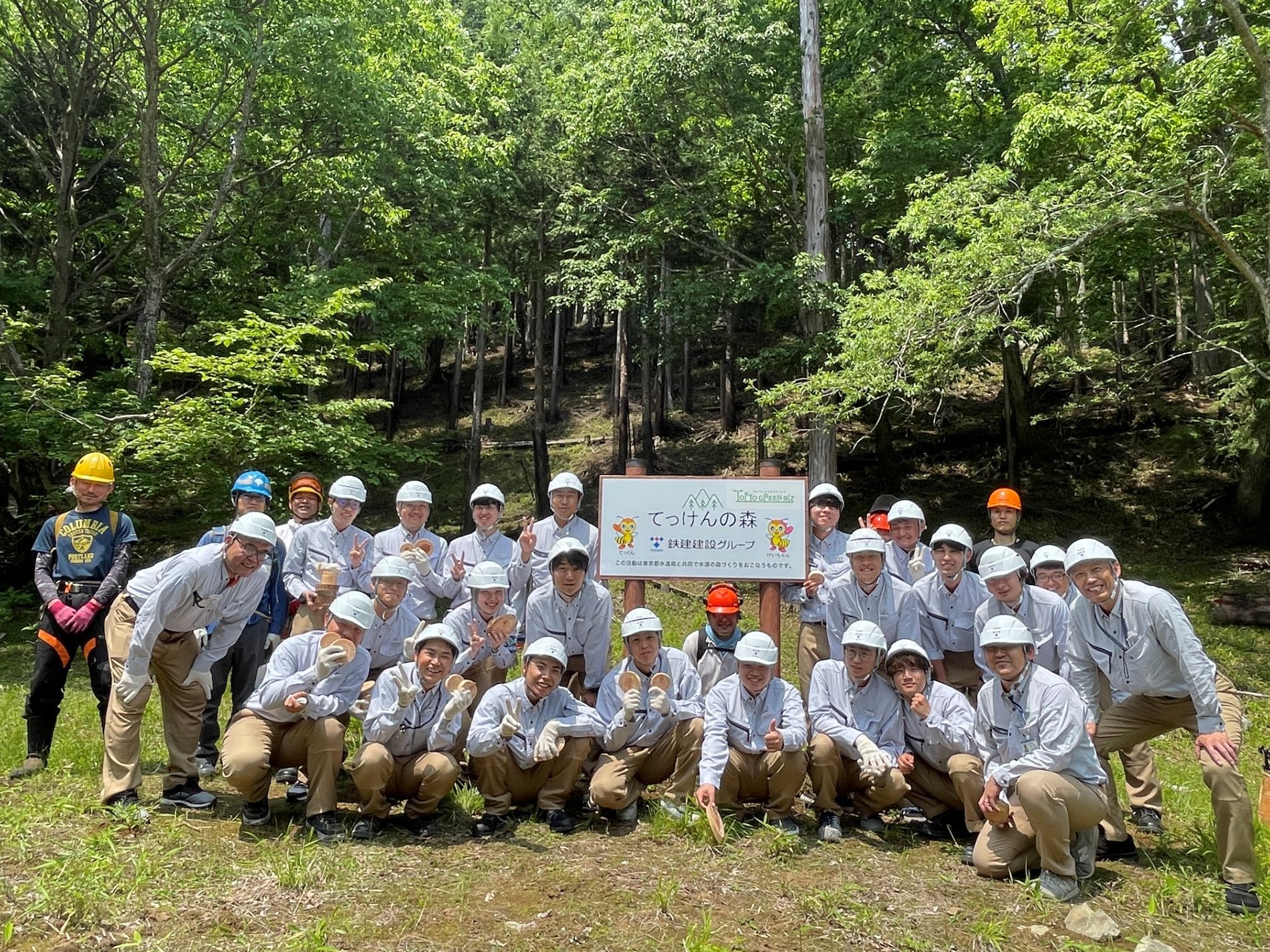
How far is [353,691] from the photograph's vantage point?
5.00 meters

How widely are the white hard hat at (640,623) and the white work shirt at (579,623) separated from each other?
507 mm

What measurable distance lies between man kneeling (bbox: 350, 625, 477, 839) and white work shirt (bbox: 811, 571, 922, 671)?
2.59 metres

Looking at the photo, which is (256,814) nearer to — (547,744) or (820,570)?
(547,744)

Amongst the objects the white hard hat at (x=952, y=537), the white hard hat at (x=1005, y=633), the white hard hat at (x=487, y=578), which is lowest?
the white hard hat at (x=1005, y=633)

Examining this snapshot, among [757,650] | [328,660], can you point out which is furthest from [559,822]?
[328,660]

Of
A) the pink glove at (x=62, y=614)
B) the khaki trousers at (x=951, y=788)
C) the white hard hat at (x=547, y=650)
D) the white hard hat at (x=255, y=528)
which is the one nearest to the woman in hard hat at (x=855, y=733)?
the khaki trousers at (x=951, y=788)

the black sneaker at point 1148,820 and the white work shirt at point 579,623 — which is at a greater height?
the white work shirt at point 579,623

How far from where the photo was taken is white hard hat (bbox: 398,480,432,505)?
636 centimetres

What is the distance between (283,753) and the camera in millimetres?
4793

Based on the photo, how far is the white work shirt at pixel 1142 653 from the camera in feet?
13.9

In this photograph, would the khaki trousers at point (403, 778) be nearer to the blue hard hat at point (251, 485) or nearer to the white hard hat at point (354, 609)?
the white hard hat at point (354, 609)

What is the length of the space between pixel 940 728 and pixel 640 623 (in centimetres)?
187

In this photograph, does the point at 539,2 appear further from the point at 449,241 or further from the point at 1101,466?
the point at 1101,466

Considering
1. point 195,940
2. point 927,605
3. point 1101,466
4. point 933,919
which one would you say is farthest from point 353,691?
point 1101,466
